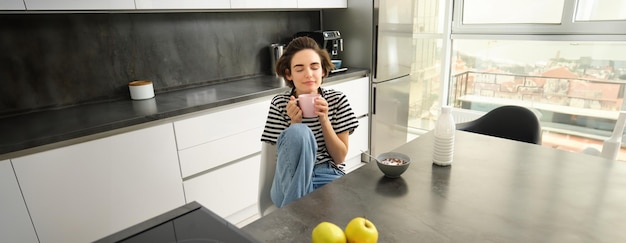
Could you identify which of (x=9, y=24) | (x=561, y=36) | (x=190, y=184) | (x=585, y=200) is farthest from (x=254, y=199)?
(x=561, y=36)

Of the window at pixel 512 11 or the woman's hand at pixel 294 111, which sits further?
the window at pixel 512 11

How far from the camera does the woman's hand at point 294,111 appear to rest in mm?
1384

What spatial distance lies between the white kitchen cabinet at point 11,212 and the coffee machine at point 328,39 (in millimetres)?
2006

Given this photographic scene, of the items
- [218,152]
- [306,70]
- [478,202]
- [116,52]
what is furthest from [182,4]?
[478,202]

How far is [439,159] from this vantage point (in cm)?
130

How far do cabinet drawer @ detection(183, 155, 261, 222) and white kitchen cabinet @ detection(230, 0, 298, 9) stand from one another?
3.18 ft

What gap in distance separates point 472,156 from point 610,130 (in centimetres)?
224

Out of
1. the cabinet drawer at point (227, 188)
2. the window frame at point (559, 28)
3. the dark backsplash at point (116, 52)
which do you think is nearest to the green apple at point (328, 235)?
the cabinet drawer at point (227, 188)

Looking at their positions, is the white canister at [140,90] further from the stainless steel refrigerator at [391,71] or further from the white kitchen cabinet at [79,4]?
the stainless steel refrigerator at [391,71]

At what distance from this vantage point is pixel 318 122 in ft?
5.06

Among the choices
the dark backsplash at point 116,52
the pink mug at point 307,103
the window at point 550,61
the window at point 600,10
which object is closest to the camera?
the pink mug at point 307,103

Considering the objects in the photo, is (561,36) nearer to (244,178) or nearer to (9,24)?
(244,178)

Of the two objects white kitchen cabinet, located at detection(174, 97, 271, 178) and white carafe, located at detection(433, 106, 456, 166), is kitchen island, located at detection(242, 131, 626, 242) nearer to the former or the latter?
white carafe, located at detection(433, 106, 456, 166)

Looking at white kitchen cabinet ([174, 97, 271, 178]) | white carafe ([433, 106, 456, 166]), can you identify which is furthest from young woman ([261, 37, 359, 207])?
white kitchen cabinet ([174, 97, 271, 178])
